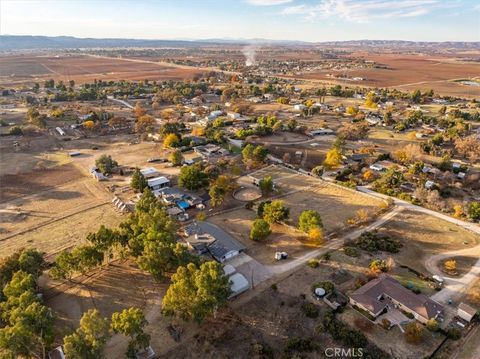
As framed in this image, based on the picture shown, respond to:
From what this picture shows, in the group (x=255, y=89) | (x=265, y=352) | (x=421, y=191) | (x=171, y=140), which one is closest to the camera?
(x=265, y=352)

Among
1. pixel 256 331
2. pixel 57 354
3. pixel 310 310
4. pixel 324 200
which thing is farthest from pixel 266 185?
pixel 57 354

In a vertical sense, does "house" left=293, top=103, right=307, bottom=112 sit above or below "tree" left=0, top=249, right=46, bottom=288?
above

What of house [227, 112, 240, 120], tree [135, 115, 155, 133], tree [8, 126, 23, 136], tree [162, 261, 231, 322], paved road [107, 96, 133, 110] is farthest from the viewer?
paved road [107, 96, 133, 110]

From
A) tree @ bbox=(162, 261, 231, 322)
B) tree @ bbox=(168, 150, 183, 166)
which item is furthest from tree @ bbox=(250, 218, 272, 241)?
tree @ bbox=(168, 150, 183, 166)

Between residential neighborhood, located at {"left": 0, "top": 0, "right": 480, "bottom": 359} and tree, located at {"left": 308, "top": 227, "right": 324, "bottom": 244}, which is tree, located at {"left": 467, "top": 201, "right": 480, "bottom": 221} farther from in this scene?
tree, located at {"left": 308, "top": 227, "right": 324, "bottom": 244}

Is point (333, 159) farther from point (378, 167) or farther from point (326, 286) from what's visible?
point (326, 286)

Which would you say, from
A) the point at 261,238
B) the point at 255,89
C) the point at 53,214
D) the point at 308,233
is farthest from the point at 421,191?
the point at 255,89

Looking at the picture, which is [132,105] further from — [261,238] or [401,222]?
[401,222]
